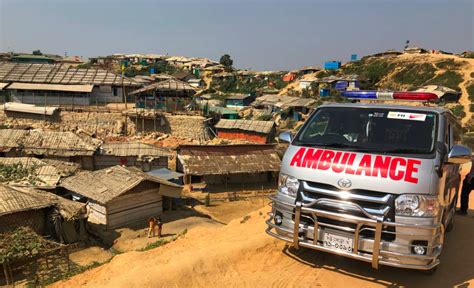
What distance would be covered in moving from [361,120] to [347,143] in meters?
0.63

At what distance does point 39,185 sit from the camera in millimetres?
18125

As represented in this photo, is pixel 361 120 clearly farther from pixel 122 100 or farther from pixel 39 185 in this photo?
pixel 122 100

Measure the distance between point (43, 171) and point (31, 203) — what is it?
5835 millimetres

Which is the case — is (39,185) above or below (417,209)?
below

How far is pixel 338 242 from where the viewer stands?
4523 millimetres

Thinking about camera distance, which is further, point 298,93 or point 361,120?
point 298,93

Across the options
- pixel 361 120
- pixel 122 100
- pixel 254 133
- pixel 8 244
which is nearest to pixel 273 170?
pixel 254 133

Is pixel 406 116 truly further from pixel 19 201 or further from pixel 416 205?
pixel 19 201

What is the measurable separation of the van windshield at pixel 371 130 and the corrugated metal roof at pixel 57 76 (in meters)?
37.2

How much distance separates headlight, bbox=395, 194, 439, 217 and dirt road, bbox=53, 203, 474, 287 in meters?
1.19

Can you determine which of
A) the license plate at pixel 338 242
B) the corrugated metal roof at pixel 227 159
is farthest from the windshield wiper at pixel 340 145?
the corrugated metal roof at pixel 227 159

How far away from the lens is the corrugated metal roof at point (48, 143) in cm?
2512

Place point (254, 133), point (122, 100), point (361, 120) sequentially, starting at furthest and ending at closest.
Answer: point (122, 100), point (254, 133), point (361, 120)

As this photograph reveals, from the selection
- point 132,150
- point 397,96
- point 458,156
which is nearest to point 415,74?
point 132,150
